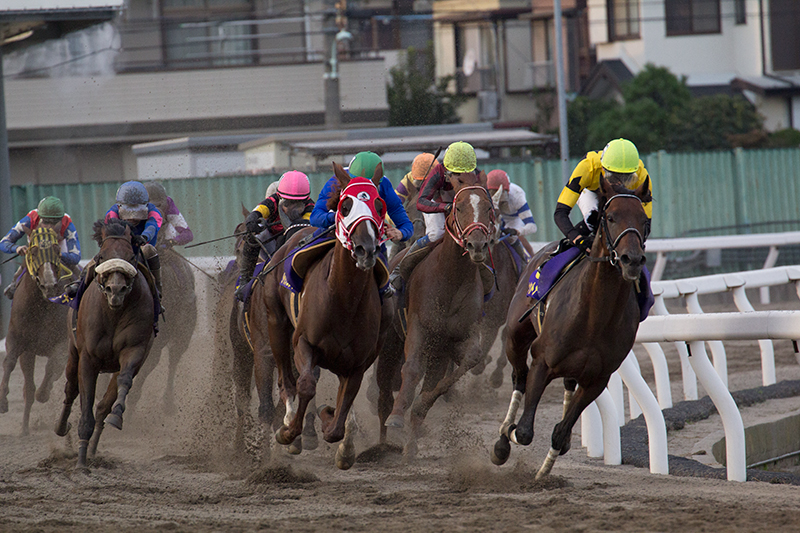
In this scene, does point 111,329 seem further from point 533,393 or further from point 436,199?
point 533,393

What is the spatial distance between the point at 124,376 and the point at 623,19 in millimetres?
33126

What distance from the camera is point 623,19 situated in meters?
38.0

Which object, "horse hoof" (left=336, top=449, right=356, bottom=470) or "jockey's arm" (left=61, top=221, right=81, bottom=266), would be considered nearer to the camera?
"horse hoof" (left=336, top=449, right=356, bottom=470)

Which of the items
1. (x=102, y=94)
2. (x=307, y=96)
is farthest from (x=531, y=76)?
(x=102, y=94)

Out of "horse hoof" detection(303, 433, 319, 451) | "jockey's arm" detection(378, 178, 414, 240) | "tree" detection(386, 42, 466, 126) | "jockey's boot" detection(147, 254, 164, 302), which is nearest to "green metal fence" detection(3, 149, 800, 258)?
"jockey's boot" detection(147, 254, 164, 302)

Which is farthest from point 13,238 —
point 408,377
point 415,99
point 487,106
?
point 487,106

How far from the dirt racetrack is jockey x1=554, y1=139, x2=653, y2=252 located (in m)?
1.58

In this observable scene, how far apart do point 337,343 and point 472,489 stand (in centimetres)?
124

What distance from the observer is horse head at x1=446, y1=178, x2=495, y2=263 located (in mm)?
7066

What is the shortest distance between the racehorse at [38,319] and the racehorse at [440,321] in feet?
12.2

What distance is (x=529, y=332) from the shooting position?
7363 mm

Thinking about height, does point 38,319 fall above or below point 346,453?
above

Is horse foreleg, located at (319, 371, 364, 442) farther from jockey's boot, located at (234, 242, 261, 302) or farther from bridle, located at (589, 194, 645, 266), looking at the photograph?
jockey's boot, located at (234, 242, 261, 302)

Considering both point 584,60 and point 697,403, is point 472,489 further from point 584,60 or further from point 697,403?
point 584,60
